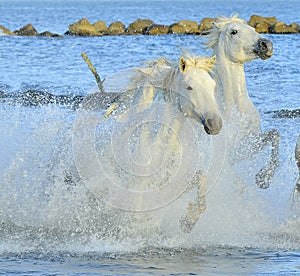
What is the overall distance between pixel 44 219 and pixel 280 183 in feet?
8.54

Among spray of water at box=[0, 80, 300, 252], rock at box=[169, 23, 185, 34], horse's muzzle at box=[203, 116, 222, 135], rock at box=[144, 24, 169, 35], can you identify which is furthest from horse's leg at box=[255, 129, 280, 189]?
rock at box=[169, 23, 185, 34]

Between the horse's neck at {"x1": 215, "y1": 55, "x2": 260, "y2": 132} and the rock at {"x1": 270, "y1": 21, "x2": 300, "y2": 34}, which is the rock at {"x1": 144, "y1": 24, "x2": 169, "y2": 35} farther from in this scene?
the horse's neck at {"x1": 215, "y1": 55, "x2": 260, "y2": 132}

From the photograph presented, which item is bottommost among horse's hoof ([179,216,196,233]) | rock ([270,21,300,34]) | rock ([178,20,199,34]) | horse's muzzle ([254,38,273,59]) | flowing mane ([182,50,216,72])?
horse's hoof ([179,216,196,233])

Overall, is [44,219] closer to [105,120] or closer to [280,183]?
[105,120]

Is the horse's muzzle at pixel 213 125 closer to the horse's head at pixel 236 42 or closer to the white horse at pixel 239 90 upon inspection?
the white horse at pixel 239 90

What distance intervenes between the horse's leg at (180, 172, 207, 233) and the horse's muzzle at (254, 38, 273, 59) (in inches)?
75.3

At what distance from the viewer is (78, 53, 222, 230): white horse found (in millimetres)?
7125

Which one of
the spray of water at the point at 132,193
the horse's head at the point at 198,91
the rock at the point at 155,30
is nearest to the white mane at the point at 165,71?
the horse's head at the point at 198,91

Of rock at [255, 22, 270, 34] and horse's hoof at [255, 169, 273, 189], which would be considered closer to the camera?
horse's hoof at [255, 169, 273, 189]

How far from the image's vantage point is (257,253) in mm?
7117

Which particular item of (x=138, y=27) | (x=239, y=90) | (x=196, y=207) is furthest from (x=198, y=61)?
(x=138, y=27)

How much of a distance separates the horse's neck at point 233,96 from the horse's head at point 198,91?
1.16 m

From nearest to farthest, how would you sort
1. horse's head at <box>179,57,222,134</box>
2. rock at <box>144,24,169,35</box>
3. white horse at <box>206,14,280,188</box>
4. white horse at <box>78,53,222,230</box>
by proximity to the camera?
horse's head at <box>179,57,222,134</box>
white horse at <box>78,53,222,230</box>
white horse at <box>206,14,280,188</box>
rock at <box>144,24,169,35</box>

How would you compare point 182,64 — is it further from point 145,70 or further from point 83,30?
point 83,30
